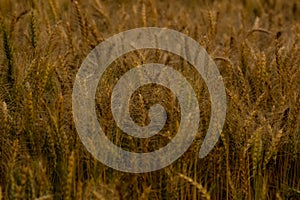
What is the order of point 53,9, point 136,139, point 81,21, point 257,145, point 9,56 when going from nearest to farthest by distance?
point 257,145 < point 136,139 < point 9,56 < point 81,21 < point 53,9

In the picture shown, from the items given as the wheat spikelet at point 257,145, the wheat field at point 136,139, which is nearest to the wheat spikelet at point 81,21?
the wheat field at point 136,139

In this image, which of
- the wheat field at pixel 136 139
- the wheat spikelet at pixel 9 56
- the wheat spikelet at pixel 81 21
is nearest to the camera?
the wheat field at pixel 136 139

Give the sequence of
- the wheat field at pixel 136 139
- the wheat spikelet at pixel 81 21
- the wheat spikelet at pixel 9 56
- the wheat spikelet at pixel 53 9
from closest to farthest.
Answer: the wheat field at pixel 136 139 < the wheat spikelet at pixel 9 56 < the wheat spikelet at pixel 81 21 < the wheat spikelet at pixel 53 9

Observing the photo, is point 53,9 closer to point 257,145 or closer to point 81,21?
point 81,21

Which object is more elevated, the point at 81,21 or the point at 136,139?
the point at 81,21

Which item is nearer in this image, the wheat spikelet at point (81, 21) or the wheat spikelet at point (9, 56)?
the wheat spikelet at point (9, 56)

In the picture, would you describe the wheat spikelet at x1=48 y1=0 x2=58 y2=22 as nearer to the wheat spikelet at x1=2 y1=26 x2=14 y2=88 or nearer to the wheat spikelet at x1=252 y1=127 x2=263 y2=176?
the wheat spikelet at x1=2 y1=26 x2=14 y2=88

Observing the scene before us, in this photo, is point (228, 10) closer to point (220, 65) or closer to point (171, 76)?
point (220, 65)

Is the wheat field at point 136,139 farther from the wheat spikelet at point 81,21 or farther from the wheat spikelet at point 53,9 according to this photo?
the wheat spikelet at point 53,9

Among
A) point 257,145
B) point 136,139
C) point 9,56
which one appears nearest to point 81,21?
point 9,56

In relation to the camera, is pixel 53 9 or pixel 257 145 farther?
pixel 53 9

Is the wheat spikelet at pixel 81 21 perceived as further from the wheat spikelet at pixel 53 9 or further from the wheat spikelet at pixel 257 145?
the wheat spikelet at pixel 257 145

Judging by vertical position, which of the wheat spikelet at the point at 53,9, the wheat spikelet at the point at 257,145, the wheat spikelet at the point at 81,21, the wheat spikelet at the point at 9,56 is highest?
the wheat spikelet at the point at 53,9

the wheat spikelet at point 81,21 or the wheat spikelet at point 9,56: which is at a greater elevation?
the wheat spikelet at point 81,21
